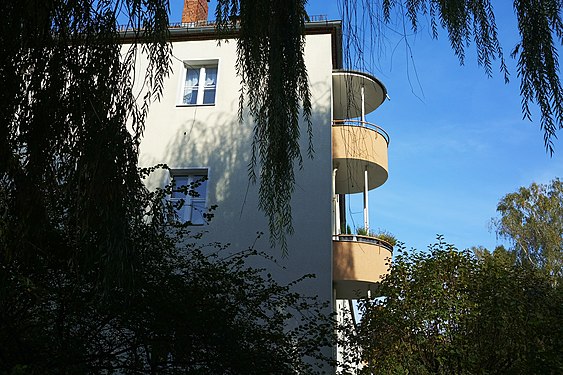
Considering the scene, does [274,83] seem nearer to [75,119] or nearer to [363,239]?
[75,119]

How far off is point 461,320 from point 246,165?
568cm

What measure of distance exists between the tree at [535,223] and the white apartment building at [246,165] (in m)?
15.9

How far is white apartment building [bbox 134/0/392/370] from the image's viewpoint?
12.4 metres

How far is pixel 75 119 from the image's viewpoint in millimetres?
3150

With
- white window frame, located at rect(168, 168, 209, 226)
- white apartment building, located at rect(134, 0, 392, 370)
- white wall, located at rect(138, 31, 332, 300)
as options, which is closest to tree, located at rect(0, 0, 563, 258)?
white apartment building, located at rect(134, 0, 392, 370)

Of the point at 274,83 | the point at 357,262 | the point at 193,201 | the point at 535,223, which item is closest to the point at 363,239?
the point at 357,262

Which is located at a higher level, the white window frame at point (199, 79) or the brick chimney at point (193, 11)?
the brick chimney at point (193, 11)

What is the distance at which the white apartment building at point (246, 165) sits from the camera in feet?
40.5

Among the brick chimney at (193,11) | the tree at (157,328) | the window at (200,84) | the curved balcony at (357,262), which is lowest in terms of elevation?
the tree at (157,328)

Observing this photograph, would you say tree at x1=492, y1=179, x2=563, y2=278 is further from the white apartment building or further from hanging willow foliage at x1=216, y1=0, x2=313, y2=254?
hanging willow foliage at x1=216, y1=0, x2=313, y2=254

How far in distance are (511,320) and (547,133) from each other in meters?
7.58

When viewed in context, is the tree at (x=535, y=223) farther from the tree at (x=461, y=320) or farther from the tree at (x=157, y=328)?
the tree at (x=157, y=328)

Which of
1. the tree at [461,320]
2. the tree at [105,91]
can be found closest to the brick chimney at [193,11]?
the tree at [461,320]

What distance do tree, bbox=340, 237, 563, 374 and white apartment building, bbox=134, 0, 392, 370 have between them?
2052mm
